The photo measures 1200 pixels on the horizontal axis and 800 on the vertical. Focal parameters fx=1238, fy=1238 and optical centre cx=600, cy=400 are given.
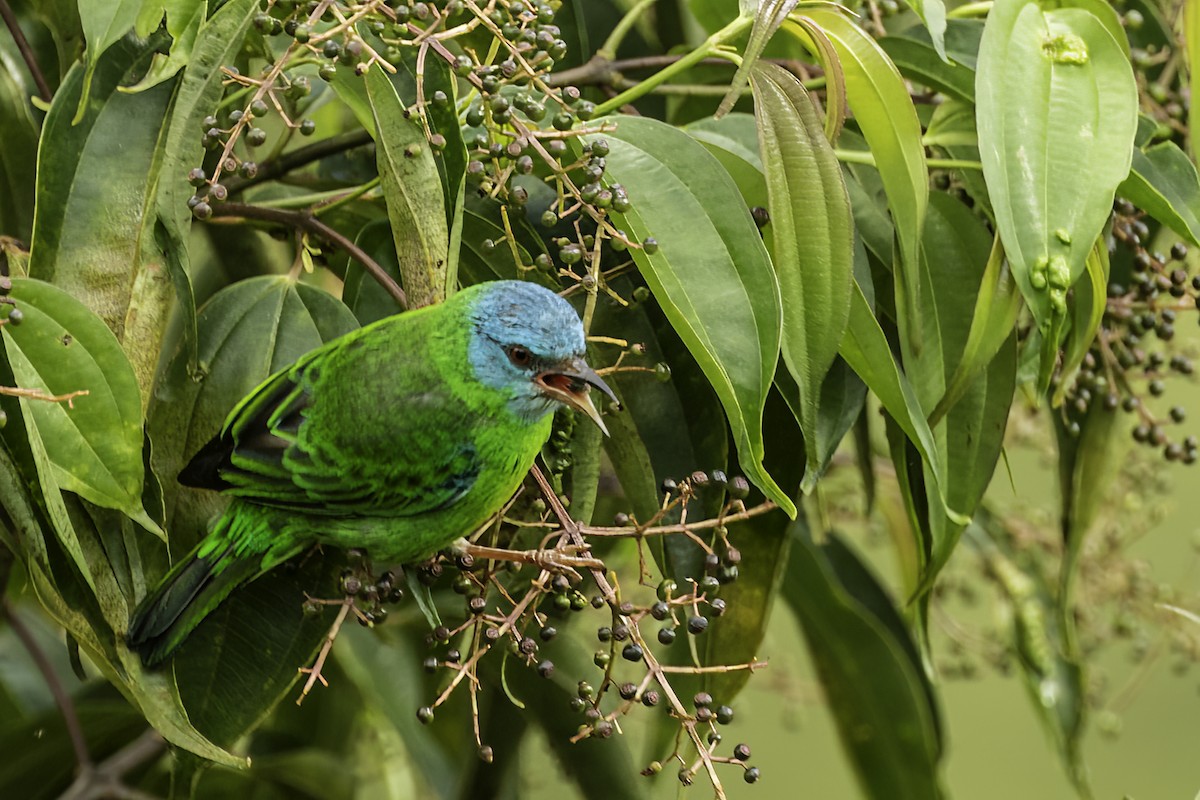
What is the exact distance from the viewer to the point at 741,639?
1174 mm

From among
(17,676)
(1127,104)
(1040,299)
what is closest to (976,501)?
(1040,299)

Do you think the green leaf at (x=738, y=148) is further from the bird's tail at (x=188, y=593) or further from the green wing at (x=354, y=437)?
the bird's tail at (x=188, y=593)

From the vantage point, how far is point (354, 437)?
1126mm

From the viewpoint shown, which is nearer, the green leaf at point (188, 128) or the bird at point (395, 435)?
the green leaf at point (188, 128)

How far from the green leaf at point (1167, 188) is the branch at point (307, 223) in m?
0.64

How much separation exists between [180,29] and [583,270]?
409 millimetres

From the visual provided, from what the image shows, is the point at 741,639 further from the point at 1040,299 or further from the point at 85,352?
the point at 85,352

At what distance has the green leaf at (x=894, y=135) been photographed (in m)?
1.01

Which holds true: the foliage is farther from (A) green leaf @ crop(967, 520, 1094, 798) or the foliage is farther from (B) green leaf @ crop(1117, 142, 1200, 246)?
(A) green leaf @ crop(967, 520, 1094, 798)

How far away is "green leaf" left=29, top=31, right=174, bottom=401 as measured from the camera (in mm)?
969

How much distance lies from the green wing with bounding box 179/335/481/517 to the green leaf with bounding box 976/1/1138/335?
1.62 feet

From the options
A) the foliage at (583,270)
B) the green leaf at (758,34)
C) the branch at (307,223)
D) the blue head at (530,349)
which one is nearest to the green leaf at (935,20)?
the foliage at (583,270)

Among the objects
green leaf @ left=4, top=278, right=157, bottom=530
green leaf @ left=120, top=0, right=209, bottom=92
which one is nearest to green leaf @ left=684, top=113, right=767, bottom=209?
green leaf @ left=120, top=0, right=209, bottom=92

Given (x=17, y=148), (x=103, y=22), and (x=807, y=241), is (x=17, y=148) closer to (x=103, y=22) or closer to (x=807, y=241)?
(x=103, y=22)
